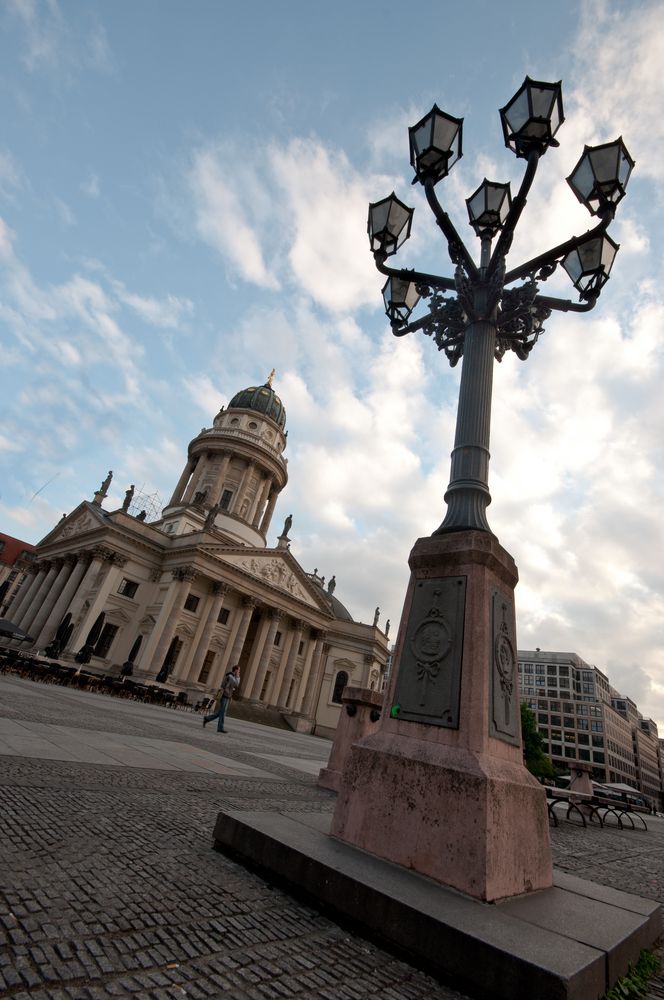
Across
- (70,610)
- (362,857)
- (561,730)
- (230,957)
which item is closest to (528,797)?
(362,857)

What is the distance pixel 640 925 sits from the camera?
2.78m

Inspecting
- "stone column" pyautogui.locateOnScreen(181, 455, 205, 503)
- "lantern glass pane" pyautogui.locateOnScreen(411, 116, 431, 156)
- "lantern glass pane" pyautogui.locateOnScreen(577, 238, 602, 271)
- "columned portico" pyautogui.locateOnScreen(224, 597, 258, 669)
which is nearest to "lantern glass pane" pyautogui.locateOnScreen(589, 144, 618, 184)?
"lantern glass pane" pyautogui.locateOnScreen(577, 238, 602, 271)

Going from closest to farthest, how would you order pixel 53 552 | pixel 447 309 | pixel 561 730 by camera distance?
pixel 447 309 < pixel 53 552 < pixel 561 730

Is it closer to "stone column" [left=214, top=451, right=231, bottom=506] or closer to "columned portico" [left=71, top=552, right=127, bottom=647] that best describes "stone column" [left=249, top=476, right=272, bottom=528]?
"stone column" [left=214, top=451, right=231, bottom=506]

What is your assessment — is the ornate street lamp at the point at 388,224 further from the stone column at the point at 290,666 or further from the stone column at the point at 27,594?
the stone column at the point at 27,594

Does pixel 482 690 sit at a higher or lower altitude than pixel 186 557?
lower

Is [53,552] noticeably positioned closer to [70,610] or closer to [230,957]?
[70,610]

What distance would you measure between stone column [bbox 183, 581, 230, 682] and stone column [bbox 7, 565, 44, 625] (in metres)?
19.4

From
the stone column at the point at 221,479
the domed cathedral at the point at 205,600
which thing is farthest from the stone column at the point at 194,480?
the stone column at the point at 221,479

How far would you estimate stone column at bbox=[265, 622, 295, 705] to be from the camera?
138 feet

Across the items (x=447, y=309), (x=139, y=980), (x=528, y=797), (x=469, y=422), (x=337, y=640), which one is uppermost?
(x=337, y=640)

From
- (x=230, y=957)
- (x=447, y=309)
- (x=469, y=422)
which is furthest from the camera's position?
(x=447, y=309)

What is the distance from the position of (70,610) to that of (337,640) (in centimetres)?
2445

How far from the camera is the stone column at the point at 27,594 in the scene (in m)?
45.1
